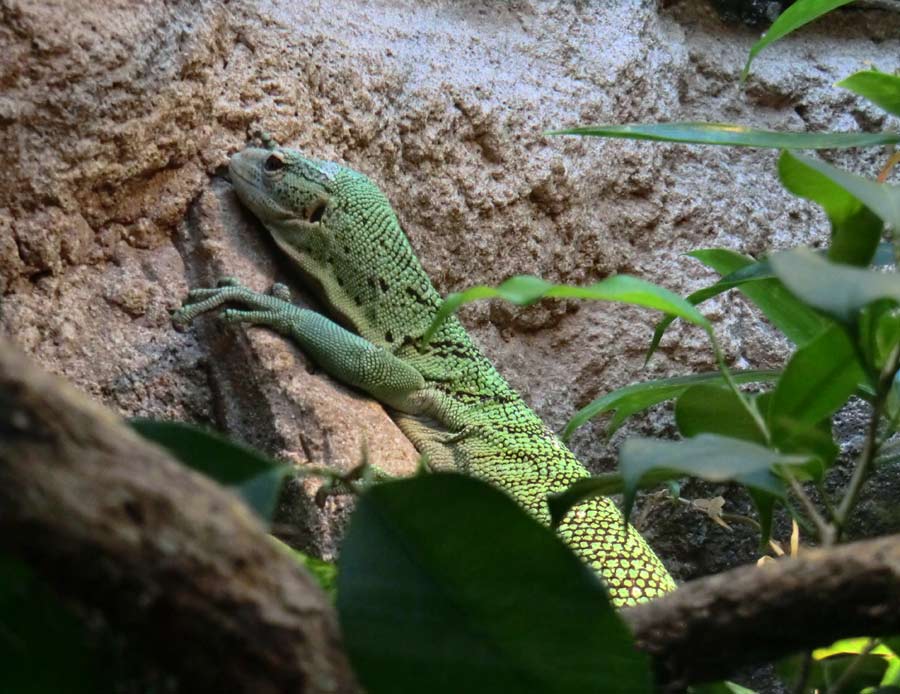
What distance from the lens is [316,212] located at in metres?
3.02

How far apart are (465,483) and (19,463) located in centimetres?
37

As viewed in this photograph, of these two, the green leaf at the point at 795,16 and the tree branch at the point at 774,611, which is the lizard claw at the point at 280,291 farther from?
the tree branch at the point at 774,611

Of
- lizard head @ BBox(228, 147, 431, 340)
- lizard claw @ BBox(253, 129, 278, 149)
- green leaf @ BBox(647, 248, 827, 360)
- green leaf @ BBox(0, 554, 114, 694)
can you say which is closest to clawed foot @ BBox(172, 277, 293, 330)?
lizard head @ BBox(228, 147, 431, 340)

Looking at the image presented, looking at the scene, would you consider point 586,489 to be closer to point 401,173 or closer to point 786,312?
point 786,312

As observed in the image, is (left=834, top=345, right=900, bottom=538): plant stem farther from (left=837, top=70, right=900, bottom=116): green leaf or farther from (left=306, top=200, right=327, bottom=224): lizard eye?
(left=306, top=200, right=327, bottom=224): lizard eye

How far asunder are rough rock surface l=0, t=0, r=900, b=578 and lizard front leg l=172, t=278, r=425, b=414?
1.9 inches

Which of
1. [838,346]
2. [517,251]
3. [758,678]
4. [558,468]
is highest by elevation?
[838,346]

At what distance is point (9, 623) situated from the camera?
805mm

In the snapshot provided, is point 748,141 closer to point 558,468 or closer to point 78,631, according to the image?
point 78,631

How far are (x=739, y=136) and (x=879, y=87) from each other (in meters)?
0.30

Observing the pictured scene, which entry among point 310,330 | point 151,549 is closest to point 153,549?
point 151,549

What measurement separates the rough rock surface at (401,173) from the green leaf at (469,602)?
163cm

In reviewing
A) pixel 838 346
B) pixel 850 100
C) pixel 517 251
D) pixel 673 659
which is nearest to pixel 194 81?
pixel 517 251

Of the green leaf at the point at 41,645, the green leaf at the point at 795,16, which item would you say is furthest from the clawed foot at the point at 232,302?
the green leaf at the point at 41,645
